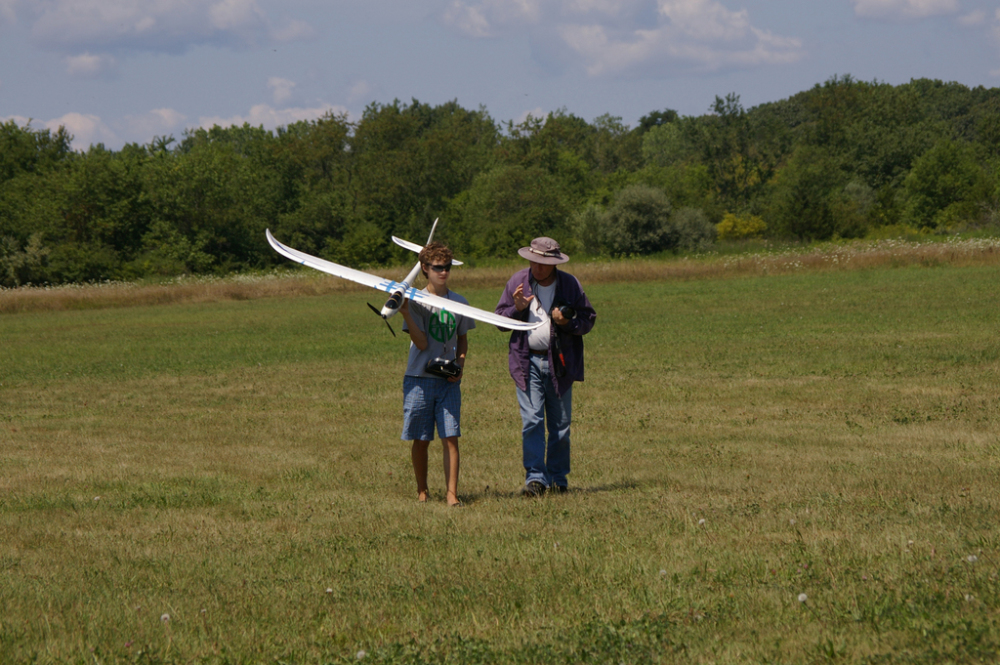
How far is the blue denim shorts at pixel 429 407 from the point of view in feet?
26.5

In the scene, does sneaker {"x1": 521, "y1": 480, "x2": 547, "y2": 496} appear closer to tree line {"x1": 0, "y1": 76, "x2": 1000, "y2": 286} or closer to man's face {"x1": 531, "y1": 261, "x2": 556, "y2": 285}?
man's face {"x1": 531, "y1": 261, "x2": 556, "y2": 285}

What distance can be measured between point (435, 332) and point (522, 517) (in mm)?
1789

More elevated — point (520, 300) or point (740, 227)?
point (740, 227)

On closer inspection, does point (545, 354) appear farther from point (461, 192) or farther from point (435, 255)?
point (461, 192)

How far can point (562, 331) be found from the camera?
8367 mm

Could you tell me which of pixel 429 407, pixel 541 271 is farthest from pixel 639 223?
pixel 429 407

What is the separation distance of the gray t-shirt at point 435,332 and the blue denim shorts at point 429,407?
0.11 m

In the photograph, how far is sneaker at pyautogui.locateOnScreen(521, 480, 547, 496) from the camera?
843 cm

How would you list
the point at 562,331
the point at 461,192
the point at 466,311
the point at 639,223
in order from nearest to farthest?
the point at 466,311, the point at 562,331, the point at 639,223, the point at 461,192

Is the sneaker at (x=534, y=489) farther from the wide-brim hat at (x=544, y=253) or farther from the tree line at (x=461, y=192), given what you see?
the tree line at (x=461, y=192)

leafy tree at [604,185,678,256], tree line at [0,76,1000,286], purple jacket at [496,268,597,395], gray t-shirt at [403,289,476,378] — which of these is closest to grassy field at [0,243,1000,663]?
purple jacket at [496,268,597,395]

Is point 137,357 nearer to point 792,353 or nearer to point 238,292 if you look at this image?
point 792,353

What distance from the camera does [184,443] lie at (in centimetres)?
1227

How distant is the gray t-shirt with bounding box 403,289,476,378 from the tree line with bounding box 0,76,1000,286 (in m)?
66.0
